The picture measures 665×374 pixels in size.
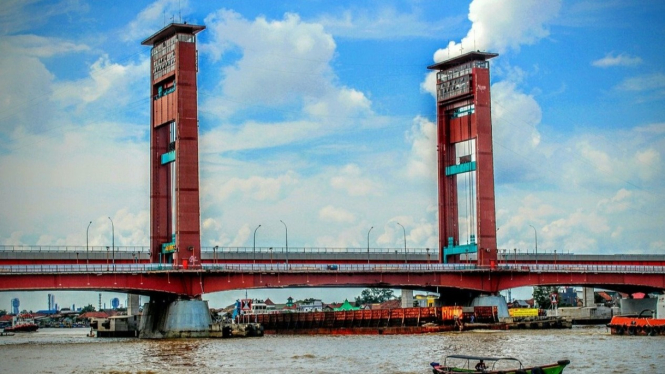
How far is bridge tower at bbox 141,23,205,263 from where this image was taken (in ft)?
396

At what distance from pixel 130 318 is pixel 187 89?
4051cm

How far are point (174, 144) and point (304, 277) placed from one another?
20.8 m

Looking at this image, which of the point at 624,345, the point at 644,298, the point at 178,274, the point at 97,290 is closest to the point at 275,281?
the point at 178,274

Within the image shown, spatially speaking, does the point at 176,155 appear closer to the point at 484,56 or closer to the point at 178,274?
the point at 178,274

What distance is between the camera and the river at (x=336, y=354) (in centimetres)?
7538

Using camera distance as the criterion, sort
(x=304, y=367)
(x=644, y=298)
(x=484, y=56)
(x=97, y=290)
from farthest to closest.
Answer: (x=644, y=298)
(x=484, y=56)
(x=97, y=290)
(x=304, y=367)

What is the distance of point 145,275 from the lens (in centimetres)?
11681

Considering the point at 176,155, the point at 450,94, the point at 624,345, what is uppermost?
the point at 450,94

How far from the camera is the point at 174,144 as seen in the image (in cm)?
12731

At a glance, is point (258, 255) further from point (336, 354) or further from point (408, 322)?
point (336, 354)

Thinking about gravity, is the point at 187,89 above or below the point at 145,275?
above

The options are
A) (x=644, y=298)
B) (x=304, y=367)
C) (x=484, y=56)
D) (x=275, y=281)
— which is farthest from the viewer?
(x=644, y=298)

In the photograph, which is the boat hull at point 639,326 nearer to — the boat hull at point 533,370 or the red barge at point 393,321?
the red barge at point 393,321

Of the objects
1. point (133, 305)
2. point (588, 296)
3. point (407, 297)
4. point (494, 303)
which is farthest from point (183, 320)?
point (588, 296)
